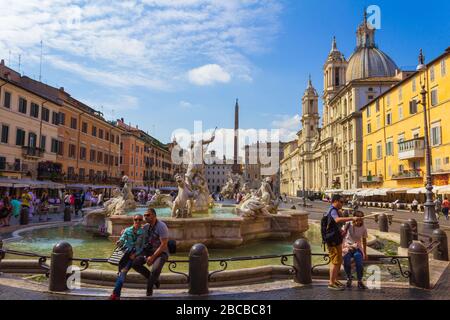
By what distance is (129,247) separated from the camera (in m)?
5.39

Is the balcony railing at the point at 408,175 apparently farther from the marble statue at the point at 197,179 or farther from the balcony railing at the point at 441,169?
the marble statue at the point at 197,179

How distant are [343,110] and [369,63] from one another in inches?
448

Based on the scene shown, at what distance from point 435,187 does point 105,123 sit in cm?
3825

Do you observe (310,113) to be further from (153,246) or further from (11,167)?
(153,246)

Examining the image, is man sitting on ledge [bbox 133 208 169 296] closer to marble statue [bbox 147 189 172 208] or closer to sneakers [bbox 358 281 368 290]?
sneakers [bbox 358 281 368 290]

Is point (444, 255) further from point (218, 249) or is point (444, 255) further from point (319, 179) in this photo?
point (319, 179)

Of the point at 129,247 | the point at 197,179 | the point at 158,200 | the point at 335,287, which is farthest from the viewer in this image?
the point at 158,200

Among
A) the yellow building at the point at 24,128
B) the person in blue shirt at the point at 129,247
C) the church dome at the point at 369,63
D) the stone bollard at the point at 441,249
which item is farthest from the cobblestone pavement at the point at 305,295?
the church dome at the point at 369,63

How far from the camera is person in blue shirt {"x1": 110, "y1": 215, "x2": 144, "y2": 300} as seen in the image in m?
5.38

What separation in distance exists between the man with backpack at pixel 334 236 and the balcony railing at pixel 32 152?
31.5 meters

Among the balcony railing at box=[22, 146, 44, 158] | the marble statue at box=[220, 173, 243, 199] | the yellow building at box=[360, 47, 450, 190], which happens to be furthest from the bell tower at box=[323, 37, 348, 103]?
the balcony railing at box=[22, 146, 44, 158]

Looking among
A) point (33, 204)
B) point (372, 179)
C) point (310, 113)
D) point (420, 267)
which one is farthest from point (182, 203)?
point (310, 113)

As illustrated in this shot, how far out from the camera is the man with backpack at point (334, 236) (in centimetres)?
610
